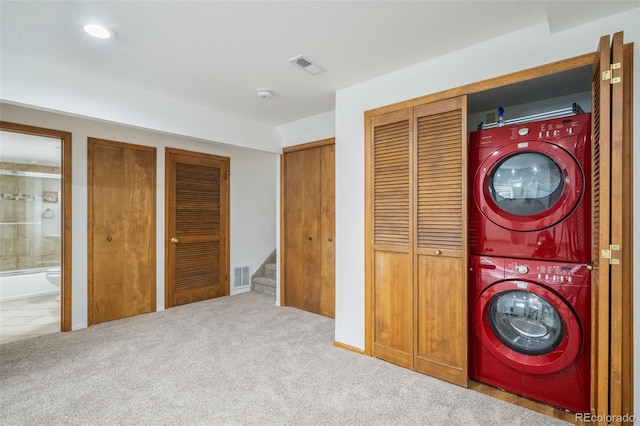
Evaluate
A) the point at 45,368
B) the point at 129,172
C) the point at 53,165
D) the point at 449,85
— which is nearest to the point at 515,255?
the point at 449,85

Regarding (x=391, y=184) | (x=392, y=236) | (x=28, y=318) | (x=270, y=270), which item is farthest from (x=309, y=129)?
(x=28, y=318)

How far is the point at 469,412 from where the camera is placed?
1.89 m

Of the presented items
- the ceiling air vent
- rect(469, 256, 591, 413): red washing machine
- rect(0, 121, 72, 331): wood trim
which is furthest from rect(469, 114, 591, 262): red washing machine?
rect(0, 121, 72, 331): wood trim

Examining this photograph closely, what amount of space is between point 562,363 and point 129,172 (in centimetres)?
435

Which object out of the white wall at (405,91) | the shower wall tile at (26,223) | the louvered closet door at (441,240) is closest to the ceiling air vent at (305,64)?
the white wall at (405,91)

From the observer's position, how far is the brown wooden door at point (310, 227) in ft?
12.1

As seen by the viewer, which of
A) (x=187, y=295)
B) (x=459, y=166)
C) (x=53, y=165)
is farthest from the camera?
(x=53, y=165)

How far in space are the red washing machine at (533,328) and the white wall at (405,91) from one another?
27 cm

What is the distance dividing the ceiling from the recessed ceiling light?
34mm

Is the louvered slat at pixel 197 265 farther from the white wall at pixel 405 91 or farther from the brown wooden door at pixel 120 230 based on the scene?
the white wall at pixel 405 91

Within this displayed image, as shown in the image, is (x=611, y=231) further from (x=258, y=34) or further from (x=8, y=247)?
(x=8, y=247)

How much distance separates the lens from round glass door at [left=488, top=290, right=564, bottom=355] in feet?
6.34

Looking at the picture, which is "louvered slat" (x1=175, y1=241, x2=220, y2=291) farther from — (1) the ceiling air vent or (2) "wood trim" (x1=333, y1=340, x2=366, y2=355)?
(1) the ceiling air vent

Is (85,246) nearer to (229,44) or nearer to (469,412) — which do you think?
(229,44)
